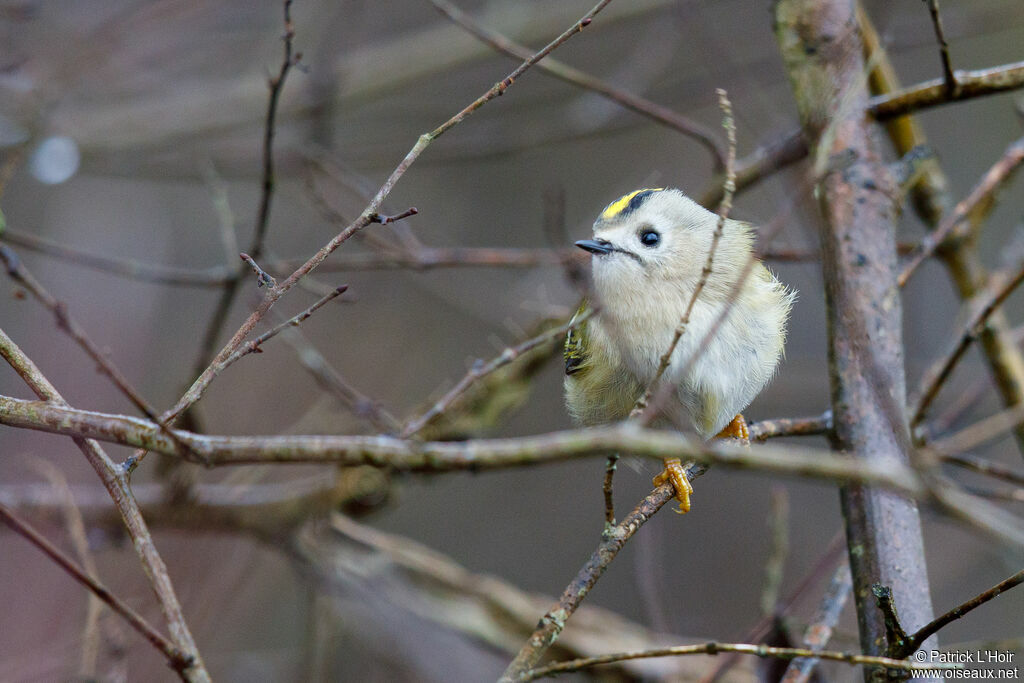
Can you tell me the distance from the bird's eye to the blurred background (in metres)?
0.27

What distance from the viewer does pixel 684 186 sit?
5.41 m

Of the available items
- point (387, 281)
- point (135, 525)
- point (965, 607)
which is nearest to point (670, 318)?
point (965, 607)

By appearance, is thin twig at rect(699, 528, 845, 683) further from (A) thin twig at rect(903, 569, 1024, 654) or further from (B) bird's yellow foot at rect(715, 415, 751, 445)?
(A) thin twig at rect(903, 569, 1024, 654)

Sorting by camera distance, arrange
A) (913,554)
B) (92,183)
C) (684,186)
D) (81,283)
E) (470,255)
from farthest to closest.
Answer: (684,186)
(92,183)
(81,283)
(470,255)
(913,554)

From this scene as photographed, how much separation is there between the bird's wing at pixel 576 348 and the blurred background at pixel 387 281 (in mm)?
300

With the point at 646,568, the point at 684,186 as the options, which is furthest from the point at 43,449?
the point at 684,186

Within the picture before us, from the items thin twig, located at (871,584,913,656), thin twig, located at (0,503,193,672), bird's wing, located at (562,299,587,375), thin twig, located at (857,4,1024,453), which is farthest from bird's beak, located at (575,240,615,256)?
thin twig, located at (0,503,193,672)

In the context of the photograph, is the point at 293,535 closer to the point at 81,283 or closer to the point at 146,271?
the point at 146,271

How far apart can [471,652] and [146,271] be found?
6.44 ft

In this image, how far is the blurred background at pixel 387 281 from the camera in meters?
3.16

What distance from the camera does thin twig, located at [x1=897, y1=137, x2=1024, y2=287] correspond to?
218 centimetres

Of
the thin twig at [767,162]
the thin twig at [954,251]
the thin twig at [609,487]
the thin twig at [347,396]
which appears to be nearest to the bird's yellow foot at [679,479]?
the thin twig at [609,487]

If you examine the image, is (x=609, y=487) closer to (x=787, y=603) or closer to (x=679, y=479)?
(x=679, y=479)

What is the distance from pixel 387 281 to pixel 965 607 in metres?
4.35
